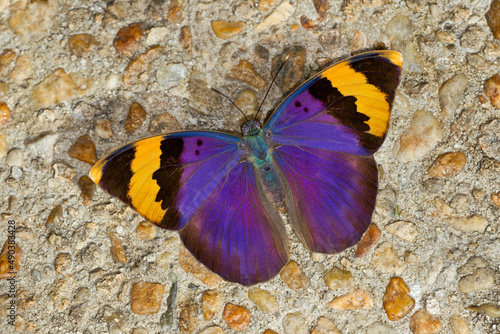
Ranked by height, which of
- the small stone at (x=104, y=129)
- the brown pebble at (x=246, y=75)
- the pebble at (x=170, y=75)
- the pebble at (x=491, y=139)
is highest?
the pebble at (x=170, y=75)

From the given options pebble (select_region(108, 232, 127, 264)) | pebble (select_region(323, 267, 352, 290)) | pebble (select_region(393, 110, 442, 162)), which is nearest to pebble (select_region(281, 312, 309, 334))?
pebble (select_region(323, 267, 352, 290))

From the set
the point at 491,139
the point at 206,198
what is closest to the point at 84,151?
the point at 206,198

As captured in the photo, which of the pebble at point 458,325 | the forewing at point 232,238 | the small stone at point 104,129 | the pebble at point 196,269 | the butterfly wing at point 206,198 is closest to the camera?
the butterfly wing at point 206,198

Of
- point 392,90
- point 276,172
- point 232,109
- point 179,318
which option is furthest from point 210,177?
point 392,90

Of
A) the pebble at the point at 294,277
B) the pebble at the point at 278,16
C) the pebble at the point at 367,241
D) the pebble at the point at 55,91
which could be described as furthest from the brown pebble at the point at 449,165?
the pebble at the point at 55,91

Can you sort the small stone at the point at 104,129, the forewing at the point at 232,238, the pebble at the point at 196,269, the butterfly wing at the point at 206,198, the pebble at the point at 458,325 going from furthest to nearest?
the small stone at the point at 104,129
the pebble at the point at 196,269
the pebble at the point at 458,325
the forewing at the point at 232,238
the butterfly wing at the point at 206,198

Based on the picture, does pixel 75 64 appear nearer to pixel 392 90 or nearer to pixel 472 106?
pixel 392 90

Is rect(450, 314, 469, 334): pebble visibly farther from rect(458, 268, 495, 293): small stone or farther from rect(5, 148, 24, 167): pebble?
rect(5, 148, 24, 167): pebble

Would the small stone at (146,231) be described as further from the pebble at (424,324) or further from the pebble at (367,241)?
the pebble at (424,324)
